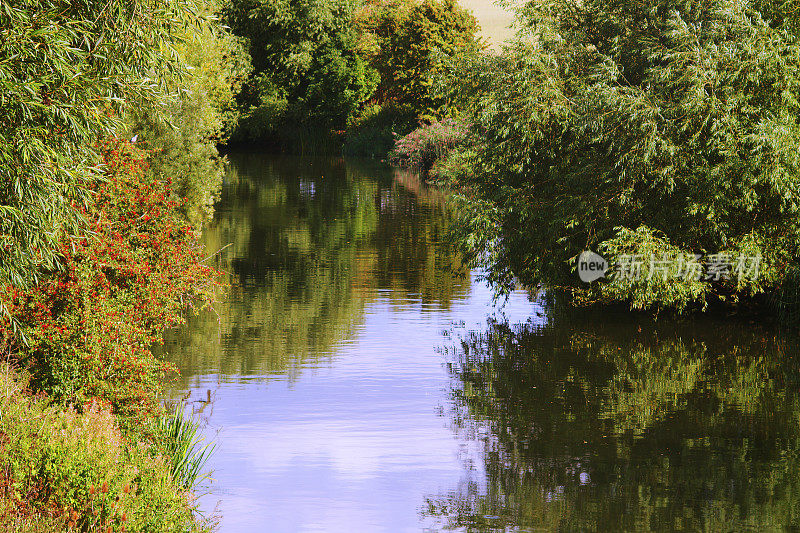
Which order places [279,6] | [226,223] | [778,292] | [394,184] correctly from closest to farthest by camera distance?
[778,292], [226,223], [394,184], [279,6]

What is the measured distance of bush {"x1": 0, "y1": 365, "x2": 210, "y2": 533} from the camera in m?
8.15

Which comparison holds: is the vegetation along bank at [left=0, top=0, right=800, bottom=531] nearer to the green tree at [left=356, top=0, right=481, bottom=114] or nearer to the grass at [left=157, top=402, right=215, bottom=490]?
the grass at [left=157, top=402, right=215, bottom=490]

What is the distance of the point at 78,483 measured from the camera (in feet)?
27.4

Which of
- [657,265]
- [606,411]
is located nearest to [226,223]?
[657,265]

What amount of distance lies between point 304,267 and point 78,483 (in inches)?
736

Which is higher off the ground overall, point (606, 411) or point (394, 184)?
point (394, 184)

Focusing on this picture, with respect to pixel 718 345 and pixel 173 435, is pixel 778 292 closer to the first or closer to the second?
pixel 718 345

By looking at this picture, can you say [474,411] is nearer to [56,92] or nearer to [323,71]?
[56,92]

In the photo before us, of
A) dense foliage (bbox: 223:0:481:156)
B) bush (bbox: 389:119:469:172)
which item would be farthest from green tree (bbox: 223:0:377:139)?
bush (bbox: 389:119:469:172)

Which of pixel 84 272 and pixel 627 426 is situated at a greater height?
pixel 84 272

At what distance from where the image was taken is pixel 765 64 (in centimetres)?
1769

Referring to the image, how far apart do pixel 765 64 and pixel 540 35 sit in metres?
4.94

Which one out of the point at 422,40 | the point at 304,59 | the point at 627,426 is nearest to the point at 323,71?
the point at 304,59

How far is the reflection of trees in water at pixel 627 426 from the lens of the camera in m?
10.8
